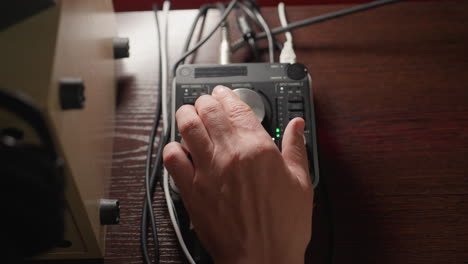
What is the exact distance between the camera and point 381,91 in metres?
0.67

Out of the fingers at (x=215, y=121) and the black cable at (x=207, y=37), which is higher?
the black cable at (x=207, y=37)

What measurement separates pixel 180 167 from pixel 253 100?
0.12 metres

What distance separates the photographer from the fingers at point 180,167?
499 millimetres

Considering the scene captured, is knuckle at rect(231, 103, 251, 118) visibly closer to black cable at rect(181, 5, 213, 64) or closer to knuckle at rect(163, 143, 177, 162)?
knuckle at rect(163, 143, 177, 162)

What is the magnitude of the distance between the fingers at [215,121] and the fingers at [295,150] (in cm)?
7

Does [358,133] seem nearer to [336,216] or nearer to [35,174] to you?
[336,216]

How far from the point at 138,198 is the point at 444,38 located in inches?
19.9

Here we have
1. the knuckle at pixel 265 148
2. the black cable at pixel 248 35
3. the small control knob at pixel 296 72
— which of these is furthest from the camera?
the black cable at pixel 248 35

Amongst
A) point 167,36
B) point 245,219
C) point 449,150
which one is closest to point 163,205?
point 245,219

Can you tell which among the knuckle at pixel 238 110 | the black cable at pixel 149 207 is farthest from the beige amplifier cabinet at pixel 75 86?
the knuckle at pixel 238 110

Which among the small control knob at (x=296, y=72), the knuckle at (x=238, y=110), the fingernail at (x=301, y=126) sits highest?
the small control knob at (x=296, y=72)

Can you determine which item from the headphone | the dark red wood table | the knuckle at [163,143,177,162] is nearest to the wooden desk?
the dark red wood table

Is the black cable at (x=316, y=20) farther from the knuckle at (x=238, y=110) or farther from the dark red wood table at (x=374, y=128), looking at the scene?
the knuckle at (x=238, y=110)

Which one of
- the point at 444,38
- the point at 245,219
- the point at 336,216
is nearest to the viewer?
the point at 245,219
